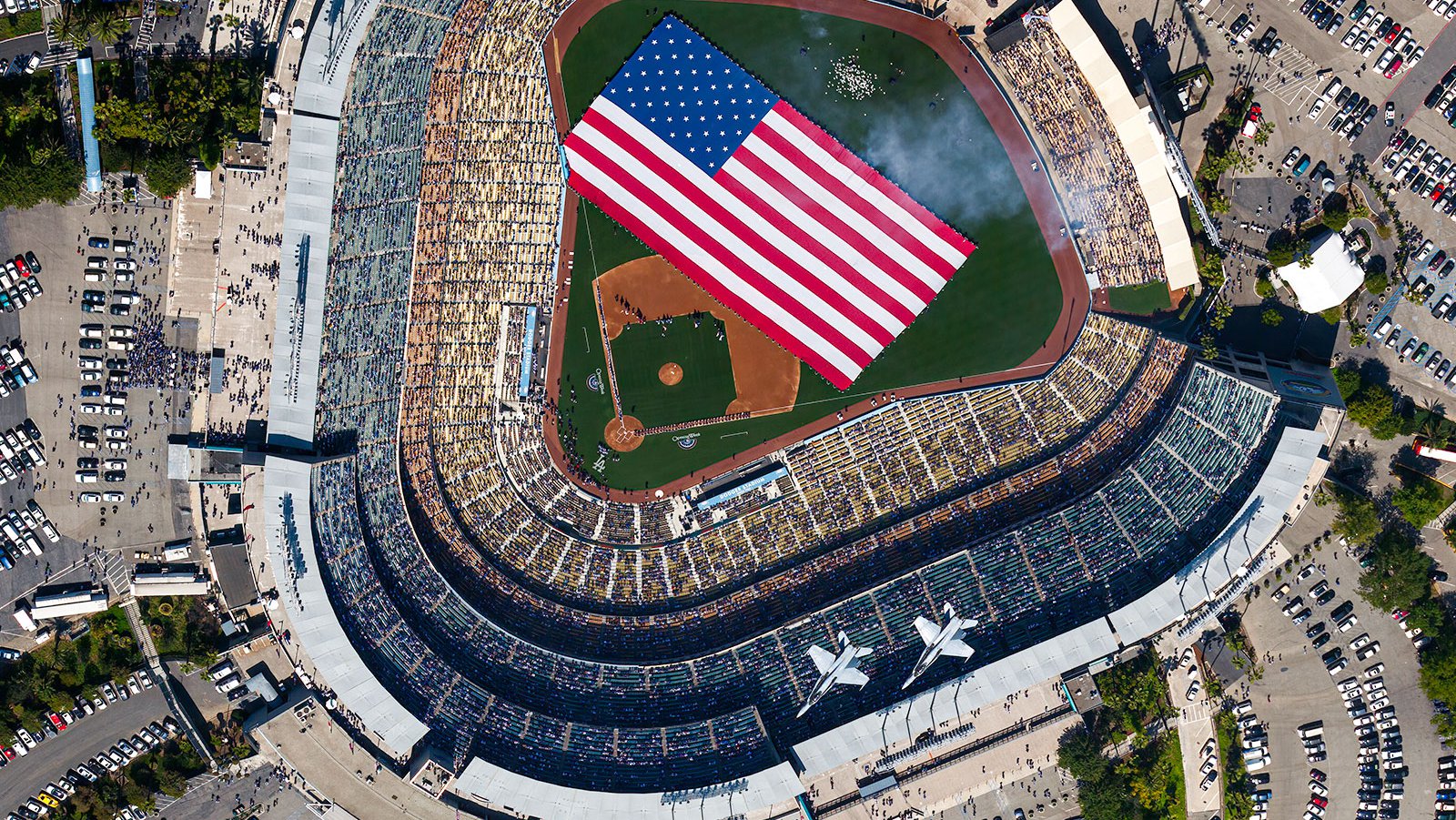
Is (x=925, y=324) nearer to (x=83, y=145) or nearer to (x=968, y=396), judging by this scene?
(x=968, y=396)

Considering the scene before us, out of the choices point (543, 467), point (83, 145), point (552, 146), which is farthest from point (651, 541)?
point (83, 145)

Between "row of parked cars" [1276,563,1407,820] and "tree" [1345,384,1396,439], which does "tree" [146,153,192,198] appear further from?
"row of parked cars" [1276,563,1407,820]

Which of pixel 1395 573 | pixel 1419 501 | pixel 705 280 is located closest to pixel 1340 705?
pixel 1395 573

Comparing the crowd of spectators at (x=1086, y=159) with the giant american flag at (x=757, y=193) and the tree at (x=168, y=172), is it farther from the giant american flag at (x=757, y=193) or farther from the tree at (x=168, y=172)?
the tree at (x=168, y=172)

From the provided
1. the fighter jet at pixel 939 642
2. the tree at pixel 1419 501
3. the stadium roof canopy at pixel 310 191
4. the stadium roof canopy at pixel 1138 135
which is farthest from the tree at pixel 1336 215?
the stadium roof canopy at pixel 310 191

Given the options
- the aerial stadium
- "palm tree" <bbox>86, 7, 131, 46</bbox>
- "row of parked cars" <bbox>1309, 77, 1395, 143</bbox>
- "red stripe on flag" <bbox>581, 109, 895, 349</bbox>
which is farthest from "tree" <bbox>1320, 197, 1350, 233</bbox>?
"palm tree" <bbox>86, 7, 131, 46</bbox>

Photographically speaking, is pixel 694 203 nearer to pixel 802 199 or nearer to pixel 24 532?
pixel 802 199
